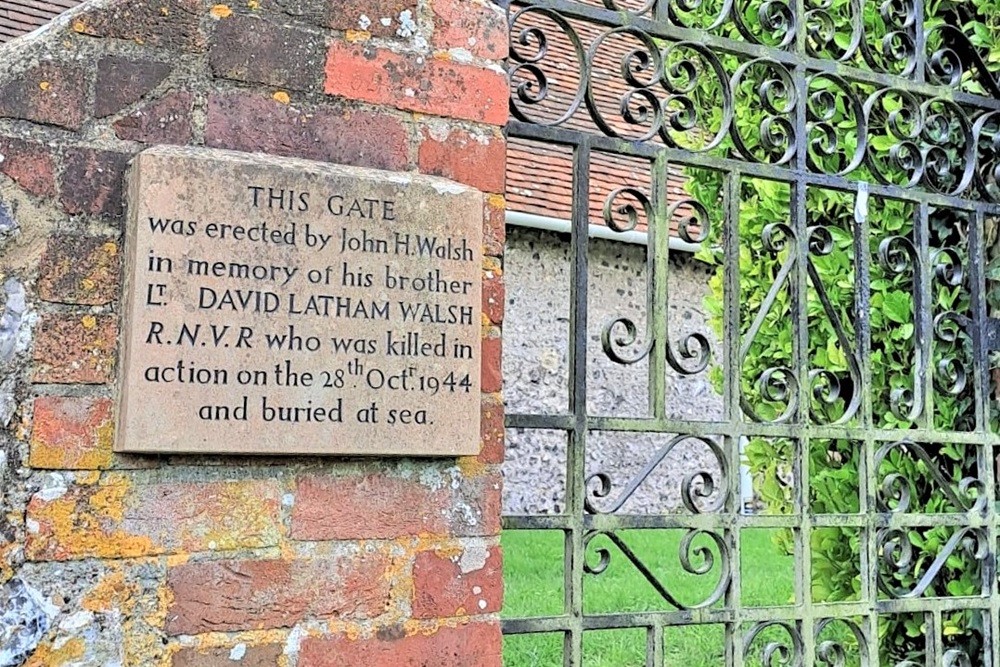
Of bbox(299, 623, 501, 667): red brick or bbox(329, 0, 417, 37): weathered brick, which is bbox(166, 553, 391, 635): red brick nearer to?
bbox(299, 623, 501, 667): red brick

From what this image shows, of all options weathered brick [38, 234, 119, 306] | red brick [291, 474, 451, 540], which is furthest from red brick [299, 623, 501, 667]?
weathered brick [38, 234, 119, 306]

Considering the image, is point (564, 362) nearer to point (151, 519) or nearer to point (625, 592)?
point (625, 592)

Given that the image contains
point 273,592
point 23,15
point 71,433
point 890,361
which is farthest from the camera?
point 23,15

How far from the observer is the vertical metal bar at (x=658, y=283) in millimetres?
2562

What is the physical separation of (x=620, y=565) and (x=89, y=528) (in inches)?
220

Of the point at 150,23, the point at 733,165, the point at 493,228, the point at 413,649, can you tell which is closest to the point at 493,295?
the point at 493,228

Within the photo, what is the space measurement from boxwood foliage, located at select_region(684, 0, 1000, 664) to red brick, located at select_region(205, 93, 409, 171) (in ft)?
3.74

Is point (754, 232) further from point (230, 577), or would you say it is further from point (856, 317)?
point (230, 577)

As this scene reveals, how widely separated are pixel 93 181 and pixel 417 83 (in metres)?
0.64

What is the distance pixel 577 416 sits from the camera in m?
Result: 2.45

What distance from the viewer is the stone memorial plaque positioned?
1811mm

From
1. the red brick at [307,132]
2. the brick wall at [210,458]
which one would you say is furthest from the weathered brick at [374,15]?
the red brick at [307,132]

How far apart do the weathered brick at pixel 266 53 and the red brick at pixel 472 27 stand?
25 centimetres

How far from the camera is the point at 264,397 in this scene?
1.87 meters
